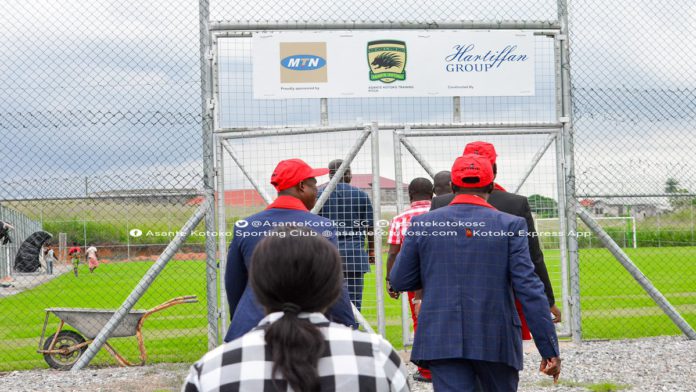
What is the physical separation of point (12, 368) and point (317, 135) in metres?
4.30

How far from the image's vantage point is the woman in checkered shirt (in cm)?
213

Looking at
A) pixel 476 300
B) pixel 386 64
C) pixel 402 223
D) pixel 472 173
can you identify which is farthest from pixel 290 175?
pixel 386 64

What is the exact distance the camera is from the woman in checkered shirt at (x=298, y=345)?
213 centimetres

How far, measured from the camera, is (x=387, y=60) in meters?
8.55

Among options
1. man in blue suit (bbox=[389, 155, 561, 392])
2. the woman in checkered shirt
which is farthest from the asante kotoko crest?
the woman in checkered shirt

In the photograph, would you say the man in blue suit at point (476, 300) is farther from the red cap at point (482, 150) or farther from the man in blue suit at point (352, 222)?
the man in blue suit at point (352, 222)

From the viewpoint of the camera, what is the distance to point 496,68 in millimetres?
8766

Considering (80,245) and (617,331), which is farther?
(617,331)

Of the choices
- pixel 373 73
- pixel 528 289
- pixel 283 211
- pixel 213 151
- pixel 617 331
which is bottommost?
pixel 617 331

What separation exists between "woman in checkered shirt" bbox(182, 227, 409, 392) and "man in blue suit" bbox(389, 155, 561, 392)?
6.61 ft

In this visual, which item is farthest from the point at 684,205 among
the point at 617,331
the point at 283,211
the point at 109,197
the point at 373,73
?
the point at 283,211

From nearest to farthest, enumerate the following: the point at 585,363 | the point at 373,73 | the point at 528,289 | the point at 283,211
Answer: the point at 528,289, the point at 283,211, the point at 585,363, the point at 373,73

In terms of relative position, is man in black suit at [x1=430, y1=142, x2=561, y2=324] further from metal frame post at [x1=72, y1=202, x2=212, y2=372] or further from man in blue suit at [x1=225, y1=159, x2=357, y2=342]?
metal frame post at [x1=72, y1=202, x2=212, y2=372]

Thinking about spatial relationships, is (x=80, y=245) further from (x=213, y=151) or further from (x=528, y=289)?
(x=528, y=289)
